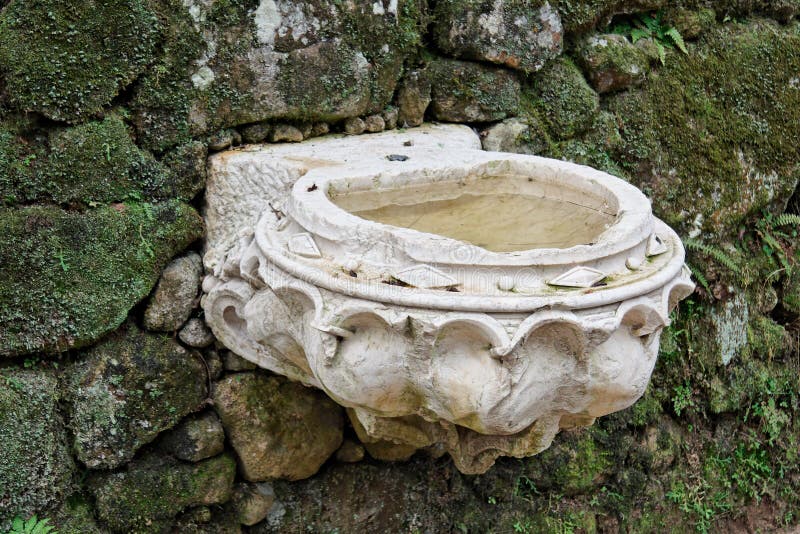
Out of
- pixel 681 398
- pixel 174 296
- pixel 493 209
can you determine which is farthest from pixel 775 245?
pixel 174 296

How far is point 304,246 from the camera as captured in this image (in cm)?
278

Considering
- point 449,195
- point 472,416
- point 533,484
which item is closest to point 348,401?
point 472,416

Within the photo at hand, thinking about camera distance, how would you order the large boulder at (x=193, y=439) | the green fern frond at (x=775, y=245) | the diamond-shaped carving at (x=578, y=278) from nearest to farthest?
1. the diamond-shaped carving at (x=578, y=278)
2. the large boulder at (x=193, y=439)
3. the green fern frond at (x=775, y=245)

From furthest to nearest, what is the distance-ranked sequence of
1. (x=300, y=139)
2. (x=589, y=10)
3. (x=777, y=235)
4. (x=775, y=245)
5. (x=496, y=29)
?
(x=777, y=235) → (x=775, y=245) → (x=589, y=10) → (x=496, y=29) → (x=300, y=139)

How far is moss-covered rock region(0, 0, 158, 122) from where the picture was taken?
9.97ft

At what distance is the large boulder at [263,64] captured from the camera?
3.39 meters

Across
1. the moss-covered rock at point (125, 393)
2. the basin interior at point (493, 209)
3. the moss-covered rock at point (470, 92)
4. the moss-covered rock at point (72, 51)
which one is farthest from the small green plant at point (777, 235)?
the moss-covered rock at point (72, 51)

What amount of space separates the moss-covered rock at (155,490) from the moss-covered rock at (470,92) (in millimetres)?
1991

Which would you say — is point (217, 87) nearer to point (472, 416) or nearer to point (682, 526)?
point (472, 416)

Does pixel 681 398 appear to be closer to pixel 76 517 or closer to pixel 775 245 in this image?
pixel 775 245

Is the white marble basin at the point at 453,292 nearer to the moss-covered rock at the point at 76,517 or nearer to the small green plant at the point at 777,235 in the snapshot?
the moss-covered rock at the point at 76,517

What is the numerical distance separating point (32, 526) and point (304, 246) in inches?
54.7

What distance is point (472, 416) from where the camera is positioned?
8.59ft

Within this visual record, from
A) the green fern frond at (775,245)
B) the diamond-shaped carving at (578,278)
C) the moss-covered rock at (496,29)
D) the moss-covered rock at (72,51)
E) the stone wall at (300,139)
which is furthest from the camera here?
the green fern frond at (775,245)
